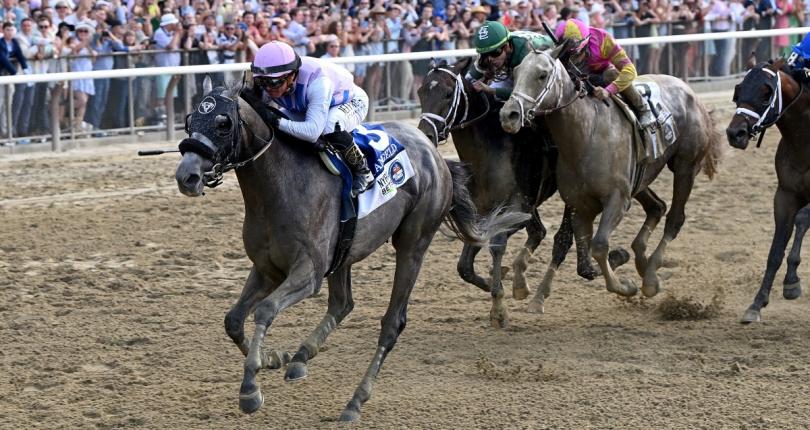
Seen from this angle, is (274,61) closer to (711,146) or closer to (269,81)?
(269,81)

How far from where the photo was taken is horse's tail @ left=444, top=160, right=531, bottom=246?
7020 mm

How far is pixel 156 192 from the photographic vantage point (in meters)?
11.2

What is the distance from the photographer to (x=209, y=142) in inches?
212

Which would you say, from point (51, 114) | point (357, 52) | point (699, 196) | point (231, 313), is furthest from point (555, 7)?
point (231, 313)

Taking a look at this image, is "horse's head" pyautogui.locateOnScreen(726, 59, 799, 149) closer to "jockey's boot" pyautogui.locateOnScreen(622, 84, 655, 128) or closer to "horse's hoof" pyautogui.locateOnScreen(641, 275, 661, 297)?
"jockey's boot" pyautogui.locateOnScreen(622, 84, 655, 128)

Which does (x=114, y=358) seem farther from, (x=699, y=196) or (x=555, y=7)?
(x=555, y=7)

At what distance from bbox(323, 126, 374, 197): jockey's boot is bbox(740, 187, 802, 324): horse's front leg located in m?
Answer: 2.77

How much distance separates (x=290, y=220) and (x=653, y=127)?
325cm

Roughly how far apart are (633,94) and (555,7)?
843cm

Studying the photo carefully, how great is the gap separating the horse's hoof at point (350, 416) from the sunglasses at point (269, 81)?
153 centimetres

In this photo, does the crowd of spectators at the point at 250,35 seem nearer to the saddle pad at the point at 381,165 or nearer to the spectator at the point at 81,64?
the spectator at the point at 81,64

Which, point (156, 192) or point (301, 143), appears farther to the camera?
point (156, 192)

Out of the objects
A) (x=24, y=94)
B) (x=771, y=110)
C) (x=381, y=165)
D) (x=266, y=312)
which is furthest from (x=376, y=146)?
(x=24, y=94)

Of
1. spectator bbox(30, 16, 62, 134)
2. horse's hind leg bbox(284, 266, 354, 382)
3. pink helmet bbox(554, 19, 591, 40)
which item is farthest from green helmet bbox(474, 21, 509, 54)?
spectator bbox(30, 16, 62, 134)
